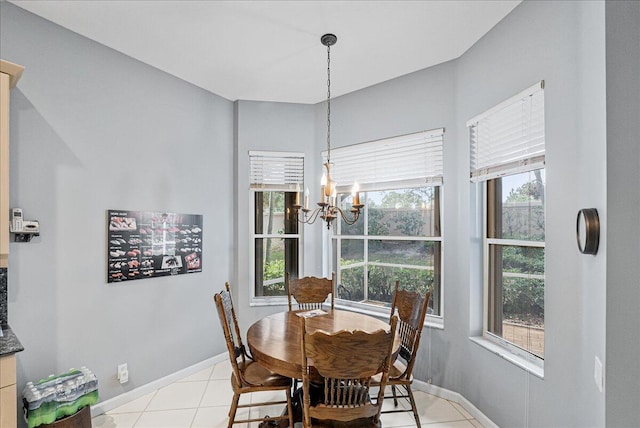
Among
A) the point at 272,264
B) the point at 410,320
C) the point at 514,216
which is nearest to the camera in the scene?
the point at 514,216

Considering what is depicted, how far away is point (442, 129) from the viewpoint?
3.25 metres

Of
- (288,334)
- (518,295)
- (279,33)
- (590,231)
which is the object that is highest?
(279,33)

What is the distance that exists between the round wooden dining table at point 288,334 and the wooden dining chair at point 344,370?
0.50 feet

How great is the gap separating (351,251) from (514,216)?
183 centimetres

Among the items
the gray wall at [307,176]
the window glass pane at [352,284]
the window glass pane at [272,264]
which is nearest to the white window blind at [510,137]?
the gray wall at [307,176]

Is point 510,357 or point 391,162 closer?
point 510,357

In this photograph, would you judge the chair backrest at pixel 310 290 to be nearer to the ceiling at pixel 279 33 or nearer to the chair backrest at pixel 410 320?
the chair backrest at pixel 410 320

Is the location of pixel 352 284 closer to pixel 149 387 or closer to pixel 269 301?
pixel 269 301

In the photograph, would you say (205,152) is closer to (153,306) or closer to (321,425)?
(153,306)

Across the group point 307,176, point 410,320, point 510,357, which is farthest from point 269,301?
point 510,357

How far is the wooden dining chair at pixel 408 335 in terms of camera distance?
8.13 feet

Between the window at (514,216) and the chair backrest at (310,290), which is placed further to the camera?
the chair backrest at (310,290)

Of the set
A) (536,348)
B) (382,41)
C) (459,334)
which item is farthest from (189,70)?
(536,348)

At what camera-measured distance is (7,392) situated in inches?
73.4
